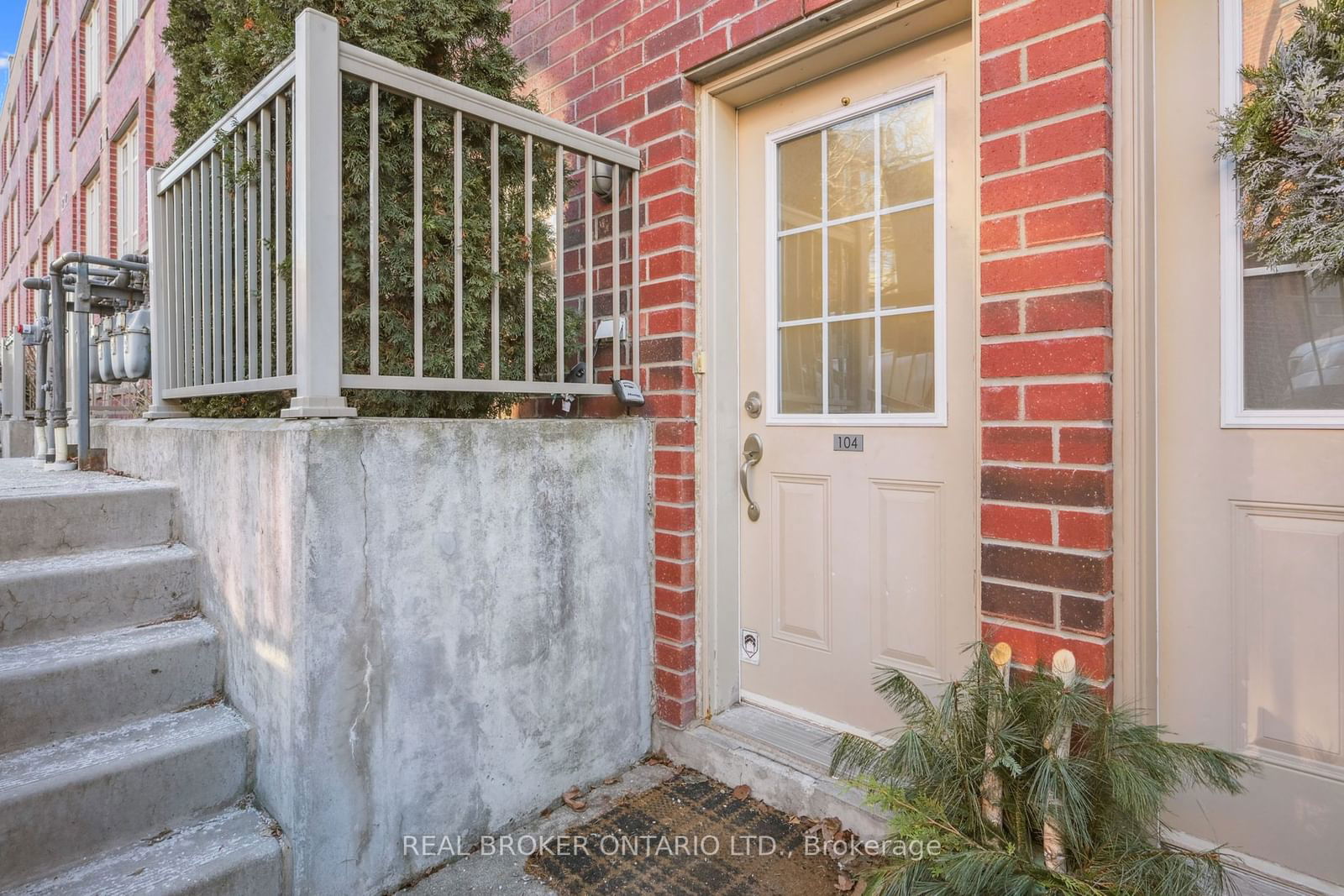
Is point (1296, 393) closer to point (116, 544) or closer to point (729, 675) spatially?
point (729, 675)

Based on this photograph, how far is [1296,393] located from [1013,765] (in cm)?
104

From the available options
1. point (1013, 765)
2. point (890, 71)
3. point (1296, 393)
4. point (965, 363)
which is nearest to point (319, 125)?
point (890, 71)

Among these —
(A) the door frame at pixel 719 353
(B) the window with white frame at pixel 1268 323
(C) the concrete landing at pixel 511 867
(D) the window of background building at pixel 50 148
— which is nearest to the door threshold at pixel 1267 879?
(B) the window with white frame at pixel 1268 323

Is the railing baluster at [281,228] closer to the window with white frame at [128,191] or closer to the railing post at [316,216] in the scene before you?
the railing post at [316,216]

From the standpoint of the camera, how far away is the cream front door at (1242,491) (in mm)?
1508

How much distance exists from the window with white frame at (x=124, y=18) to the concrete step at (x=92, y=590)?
25.8ft

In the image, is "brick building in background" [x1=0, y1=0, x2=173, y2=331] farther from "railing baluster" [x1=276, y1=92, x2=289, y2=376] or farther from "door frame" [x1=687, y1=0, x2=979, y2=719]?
"door frame" [x1=687, y1=0, x2=979, y2=719]

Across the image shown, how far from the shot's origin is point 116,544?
2.21 metres

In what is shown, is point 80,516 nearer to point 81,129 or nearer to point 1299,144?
point 1299,144

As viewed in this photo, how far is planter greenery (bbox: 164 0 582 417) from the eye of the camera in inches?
85.0

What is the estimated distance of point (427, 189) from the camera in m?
2.31

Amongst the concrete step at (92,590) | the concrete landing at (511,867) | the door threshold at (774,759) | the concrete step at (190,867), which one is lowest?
the concrete landing at (511,867)

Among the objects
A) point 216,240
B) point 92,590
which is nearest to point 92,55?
point 216,240

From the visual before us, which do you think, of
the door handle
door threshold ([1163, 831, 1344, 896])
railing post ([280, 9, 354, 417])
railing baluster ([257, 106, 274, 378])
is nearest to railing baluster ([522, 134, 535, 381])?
railing post ([280, 9, 354, 417])
